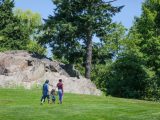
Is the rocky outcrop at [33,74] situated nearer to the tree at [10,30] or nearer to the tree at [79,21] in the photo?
the tree at [79,21]

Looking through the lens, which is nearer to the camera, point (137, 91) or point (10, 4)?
point (137, 91)

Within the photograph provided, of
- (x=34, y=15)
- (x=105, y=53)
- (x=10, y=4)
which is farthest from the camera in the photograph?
(x=34, y=15)

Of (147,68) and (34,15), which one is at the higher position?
(34,15)

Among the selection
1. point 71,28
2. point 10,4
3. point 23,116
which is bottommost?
point 23,116

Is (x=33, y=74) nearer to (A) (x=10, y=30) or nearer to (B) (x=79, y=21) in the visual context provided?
(B) (x=79, y=21)

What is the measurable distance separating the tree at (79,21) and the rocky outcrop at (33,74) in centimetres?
340

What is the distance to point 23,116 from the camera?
23.2 m

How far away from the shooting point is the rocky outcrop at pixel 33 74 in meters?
42.1

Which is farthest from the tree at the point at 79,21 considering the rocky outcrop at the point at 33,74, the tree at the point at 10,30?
the tree at the point at 10,30

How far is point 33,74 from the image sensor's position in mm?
43438

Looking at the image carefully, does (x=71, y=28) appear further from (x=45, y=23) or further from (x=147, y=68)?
(x=147, y=68)

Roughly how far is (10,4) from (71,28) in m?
22.2

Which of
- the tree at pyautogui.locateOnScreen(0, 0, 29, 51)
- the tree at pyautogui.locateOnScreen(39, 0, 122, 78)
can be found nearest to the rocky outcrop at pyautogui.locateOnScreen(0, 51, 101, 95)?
the tree at pyautogui.locateOnScreen(39, 0, 122, 78)

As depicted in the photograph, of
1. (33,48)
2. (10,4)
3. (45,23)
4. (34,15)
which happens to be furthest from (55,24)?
(34,15)
